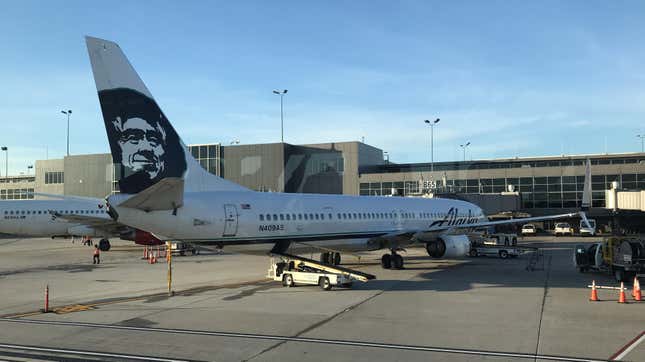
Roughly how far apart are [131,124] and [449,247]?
17799 millimetres

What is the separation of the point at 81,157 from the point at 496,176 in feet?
198

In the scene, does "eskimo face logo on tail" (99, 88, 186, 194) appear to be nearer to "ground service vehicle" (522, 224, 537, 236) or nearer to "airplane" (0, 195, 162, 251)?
"airplane" (0, 195, 162, 251)

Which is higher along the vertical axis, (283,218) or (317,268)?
(283,218)

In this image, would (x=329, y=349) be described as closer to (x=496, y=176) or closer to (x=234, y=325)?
Result: (x=234, y=325)

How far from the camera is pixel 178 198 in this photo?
60.6ft

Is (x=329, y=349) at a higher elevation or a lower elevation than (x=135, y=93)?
lower

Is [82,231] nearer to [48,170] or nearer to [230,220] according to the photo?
[230,220]

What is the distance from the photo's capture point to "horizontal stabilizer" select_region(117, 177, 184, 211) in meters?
16.7

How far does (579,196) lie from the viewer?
224 ft

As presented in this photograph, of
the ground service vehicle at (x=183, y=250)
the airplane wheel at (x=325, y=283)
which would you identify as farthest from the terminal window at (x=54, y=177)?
the airplane wheel at (x=325, y=283)

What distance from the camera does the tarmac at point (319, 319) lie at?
36.6 feet

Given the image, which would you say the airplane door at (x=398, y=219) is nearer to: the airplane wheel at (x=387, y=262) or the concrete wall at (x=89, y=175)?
the airplane wheel at (x=387, y=262)

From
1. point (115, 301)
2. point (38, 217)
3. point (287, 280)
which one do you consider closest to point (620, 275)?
point (287, 280)

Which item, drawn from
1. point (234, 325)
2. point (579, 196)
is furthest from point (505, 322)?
point (579, 196)
